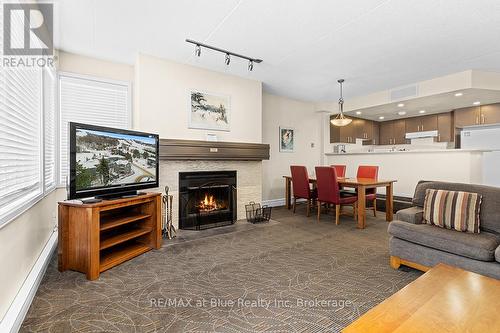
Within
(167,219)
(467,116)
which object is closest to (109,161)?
(167,219)

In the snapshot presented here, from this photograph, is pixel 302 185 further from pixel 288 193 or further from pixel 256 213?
pixel 256 213

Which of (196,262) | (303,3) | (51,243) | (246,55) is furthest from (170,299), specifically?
(246,55)

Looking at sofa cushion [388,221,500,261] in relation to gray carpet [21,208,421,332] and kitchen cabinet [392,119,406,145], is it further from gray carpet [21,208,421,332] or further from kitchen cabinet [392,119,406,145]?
kitchen cabinet [392,119,406,145]

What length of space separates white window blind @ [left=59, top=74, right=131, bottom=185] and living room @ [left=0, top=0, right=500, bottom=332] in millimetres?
25

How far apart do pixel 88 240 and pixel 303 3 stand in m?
2.95

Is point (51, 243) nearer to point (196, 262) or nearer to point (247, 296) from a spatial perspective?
point (196, 262)

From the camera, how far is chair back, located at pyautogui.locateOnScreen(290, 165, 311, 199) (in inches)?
181

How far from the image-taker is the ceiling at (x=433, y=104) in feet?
14.8

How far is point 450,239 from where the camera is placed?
2129 millimetres

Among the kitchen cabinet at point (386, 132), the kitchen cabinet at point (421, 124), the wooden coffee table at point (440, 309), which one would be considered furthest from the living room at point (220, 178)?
the kitchen cabinet at point (386, 132)

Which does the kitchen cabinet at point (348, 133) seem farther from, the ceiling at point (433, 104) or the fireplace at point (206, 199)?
the fireplace at point (206, 199)

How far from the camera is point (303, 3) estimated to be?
2369mm

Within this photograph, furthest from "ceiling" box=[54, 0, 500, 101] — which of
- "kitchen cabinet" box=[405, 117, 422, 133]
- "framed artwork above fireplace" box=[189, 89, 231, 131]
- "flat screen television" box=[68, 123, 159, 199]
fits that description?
"kitchen cabinet" box=[405, 117, 422, 133]
